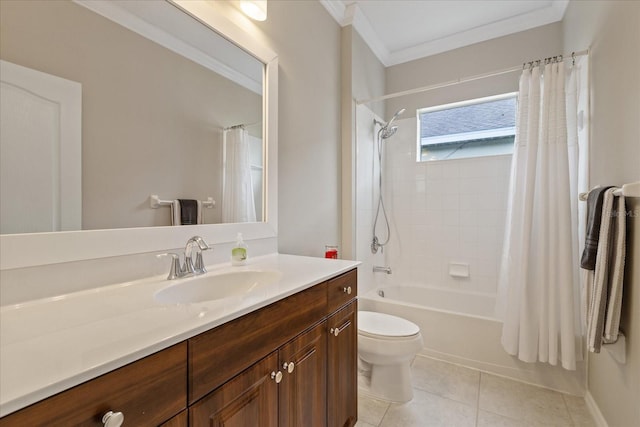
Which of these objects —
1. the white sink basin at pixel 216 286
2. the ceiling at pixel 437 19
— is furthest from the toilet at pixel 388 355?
the ceiling at pixel 437 19

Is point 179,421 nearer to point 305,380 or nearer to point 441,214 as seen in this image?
point 305,380

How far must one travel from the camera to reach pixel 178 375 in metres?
0.62

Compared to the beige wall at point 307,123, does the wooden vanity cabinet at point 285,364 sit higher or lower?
lower

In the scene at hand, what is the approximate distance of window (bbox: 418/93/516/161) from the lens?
2.62 m

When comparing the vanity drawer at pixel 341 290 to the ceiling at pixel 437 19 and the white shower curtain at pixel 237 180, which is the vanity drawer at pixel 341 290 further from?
the ceiling at pixel 437 19

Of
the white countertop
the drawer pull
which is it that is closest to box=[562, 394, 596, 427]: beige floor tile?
the drawer pull

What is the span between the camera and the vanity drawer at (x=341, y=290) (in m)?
1.20

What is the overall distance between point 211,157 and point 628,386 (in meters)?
2.05

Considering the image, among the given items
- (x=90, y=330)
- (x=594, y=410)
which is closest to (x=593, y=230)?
(x=594, y=410)

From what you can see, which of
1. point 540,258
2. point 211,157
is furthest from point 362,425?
point 211,157

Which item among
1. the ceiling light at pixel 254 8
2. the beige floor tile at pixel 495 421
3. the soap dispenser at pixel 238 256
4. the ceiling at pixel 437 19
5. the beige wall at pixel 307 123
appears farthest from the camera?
the ceiling at pixel 437 19

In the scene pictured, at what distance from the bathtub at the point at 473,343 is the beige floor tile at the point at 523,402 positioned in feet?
0.24

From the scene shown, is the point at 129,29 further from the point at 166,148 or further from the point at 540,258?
the point at 540,258

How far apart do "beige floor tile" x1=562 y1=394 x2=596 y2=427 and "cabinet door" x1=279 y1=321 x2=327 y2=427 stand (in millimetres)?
1457
